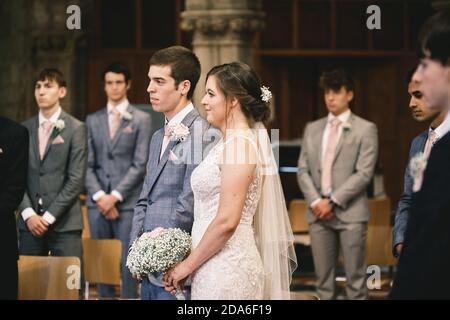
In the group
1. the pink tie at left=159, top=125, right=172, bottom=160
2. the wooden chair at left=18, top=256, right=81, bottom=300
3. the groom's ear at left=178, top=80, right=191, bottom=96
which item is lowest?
the wooden chair at left=18, top=256, right=81, bottom=300

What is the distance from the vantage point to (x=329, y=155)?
26.7 feet

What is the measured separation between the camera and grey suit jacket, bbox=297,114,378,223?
7957mm

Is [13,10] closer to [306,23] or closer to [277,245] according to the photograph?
[306,23]

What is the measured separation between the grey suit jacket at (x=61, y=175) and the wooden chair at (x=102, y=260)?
36cm

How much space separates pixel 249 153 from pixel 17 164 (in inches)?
68.2

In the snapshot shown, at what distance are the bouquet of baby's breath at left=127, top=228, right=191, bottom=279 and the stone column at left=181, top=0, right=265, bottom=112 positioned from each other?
5481 mm

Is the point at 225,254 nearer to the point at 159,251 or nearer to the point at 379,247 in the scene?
the point at 159,251

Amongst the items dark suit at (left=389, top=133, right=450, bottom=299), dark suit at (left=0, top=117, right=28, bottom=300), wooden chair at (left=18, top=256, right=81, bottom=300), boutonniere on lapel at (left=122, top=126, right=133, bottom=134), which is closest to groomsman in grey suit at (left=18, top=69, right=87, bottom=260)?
boutonniere on lapel at (left=122, top=126, right=133, bottom=134)

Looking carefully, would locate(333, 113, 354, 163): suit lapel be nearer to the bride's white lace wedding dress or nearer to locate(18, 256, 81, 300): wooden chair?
locate(18, 256, 81, 300): wooden chair

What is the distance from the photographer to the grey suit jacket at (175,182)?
4734 millimetres

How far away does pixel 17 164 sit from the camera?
5.60 metres

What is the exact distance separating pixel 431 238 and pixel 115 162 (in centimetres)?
552

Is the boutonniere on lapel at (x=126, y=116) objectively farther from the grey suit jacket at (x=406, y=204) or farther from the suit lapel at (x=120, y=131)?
the grey suit jacket at (x=406, y=204)

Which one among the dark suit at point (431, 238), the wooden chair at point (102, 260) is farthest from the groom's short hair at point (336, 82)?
the dark suit at point (431, 238)
